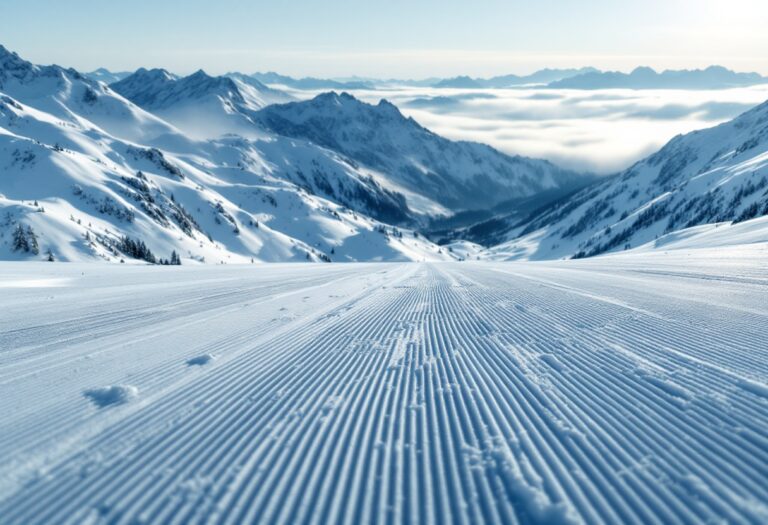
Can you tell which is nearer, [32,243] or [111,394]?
[111,394]

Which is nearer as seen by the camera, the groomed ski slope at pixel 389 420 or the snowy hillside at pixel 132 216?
the groomed ski slope at pixel 389 420

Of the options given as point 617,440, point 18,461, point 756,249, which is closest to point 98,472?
point 18,461

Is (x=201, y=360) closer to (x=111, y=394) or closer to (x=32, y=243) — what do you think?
(x=111, y=394)

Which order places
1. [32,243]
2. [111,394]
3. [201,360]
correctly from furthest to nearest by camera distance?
[32,243]
[201,360]
[111,394]

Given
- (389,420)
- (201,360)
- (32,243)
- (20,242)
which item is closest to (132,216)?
(32,243)

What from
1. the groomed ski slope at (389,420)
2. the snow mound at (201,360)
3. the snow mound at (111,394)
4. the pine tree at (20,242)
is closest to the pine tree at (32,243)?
the pine tree at (20,242)

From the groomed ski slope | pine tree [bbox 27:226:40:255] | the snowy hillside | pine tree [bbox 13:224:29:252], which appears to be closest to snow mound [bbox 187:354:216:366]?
the groomed ski slope

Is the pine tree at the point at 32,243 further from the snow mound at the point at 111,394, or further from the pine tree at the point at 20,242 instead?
the snow mound at the point at 111,394

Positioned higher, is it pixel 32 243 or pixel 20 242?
pixel 20 242
